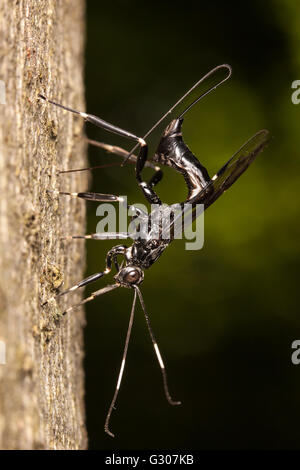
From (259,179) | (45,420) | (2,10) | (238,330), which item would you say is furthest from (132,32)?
(45,420)

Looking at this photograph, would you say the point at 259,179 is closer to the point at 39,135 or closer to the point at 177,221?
the point at 177,221

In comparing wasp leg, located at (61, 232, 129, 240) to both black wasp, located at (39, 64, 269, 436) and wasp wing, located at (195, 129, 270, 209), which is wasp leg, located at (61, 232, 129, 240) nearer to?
black wasp, located at (39, 64, 269, 436)

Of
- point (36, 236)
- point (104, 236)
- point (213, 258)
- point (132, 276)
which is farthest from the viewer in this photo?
point (213, 258)

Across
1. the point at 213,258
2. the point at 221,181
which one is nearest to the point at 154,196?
the point at 221,181

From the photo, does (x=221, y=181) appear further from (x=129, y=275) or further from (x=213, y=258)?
(x=213, y=258)

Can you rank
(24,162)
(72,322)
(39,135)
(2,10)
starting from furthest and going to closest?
(72,322) → (39,135) → (24,162) → (2,10)

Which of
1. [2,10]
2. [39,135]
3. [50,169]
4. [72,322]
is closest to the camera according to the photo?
[2,10]

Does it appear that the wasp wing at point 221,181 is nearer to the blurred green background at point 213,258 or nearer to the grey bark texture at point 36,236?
the grey bark texture at point 36,236
